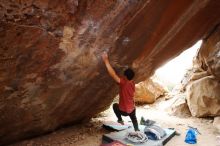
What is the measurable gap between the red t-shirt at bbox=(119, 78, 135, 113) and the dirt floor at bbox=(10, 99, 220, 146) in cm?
93

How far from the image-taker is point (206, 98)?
7969 mm

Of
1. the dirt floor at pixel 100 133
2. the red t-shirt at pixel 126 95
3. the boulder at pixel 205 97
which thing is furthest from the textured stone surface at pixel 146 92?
the red t-shirt at pixel 126 95

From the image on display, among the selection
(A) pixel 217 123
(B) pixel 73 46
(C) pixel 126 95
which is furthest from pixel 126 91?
(A) pixel 217 123

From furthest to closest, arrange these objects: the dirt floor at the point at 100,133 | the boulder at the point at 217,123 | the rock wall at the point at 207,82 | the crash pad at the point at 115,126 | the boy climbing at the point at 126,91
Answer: the boulder at the point at 217,123, the rock wall at the point at 207,82, the crash pad at the point at 115,126, the dirt floor at the point at 100,133, the boy climbing at the point at 126,91

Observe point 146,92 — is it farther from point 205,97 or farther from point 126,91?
point 126,91

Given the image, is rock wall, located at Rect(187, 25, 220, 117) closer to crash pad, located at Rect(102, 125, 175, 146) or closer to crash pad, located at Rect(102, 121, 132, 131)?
crash pad, located at Rect(102, 125, 175, 146)

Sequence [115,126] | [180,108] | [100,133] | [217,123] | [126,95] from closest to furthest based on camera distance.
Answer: [126,95], [100,133], [115,126], [217,123], [180,108]

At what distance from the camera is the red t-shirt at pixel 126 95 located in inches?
204

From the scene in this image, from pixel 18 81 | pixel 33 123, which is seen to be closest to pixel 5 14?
pixel 18 81

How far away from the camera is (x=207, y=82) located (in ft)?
26.6

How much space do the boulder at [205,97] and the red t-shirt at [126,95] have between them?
356cm

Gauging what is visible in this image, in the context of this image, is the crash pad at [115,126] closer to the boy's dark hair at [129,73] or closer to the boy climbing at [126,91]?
the boy climbing at [126,91]

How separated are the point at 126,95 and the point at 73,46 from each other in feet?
5.93

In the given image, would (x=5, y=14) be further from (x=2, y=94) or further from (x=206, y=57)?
(x=206, y=57)
